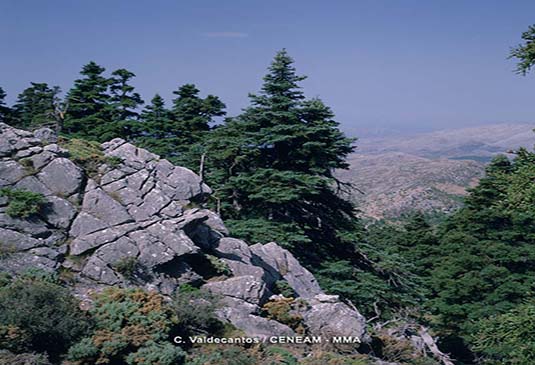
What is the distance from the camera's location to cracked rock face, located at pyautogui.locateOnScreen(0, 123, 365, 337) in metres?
11.2

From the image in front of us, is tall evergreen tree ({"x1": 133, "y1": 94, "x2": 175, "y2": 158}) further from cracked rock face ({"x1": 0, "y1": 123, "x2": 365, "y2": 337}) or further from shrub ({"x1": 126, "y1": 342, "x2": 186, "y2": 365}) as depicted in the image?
shrub ({"x1": 126, "y1": 342, "x2": 186, "y2": 365})

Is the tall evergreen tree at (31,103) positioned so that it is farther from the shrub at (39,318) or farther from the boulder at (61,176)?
the shrub at (39,318)

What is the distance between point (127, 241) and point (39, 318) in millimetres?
3495

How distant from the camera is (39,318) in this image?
333 inches

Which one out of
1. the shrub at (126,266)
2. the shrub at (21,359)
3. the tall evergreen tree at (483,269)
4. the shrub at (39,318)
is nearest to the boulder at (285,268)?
the shrub at (126,266)

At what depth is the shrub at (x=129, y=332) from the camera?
28.1 ft

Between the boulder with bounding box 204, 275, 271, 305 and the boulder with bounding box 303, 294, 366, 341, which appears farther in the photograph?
the boulder with bounding box 204, 275, 271, 305

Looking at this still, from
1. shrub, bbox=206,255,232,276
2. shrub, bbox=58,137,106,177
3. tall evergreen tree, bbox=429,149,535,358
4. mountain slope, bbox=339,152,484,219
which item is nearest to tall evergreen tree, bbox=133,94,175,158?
shrub, bbox=58,137,106,177

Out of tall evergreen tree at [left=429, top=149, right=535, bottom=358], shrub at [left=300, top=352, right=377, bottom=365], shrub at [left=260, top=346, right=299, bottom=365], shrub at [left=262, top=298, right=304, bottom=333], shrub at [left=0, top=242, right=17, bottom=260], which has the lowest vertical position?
tall evergreen tree at [left=429, top=149, right=535, bottom=358]

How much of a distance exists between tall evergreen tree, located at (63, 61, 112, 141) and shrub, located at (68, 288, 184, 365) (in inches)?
712

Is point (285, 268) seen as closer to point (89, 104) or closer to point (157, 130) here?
point (157, 130)

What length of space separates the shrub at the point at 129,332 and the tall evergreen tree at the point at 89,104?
18074mm

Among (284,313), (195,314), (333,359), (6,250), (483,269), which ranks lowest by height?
(483,269)

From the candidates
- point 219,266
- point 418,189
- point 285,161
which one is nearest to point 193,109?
point 285,161
